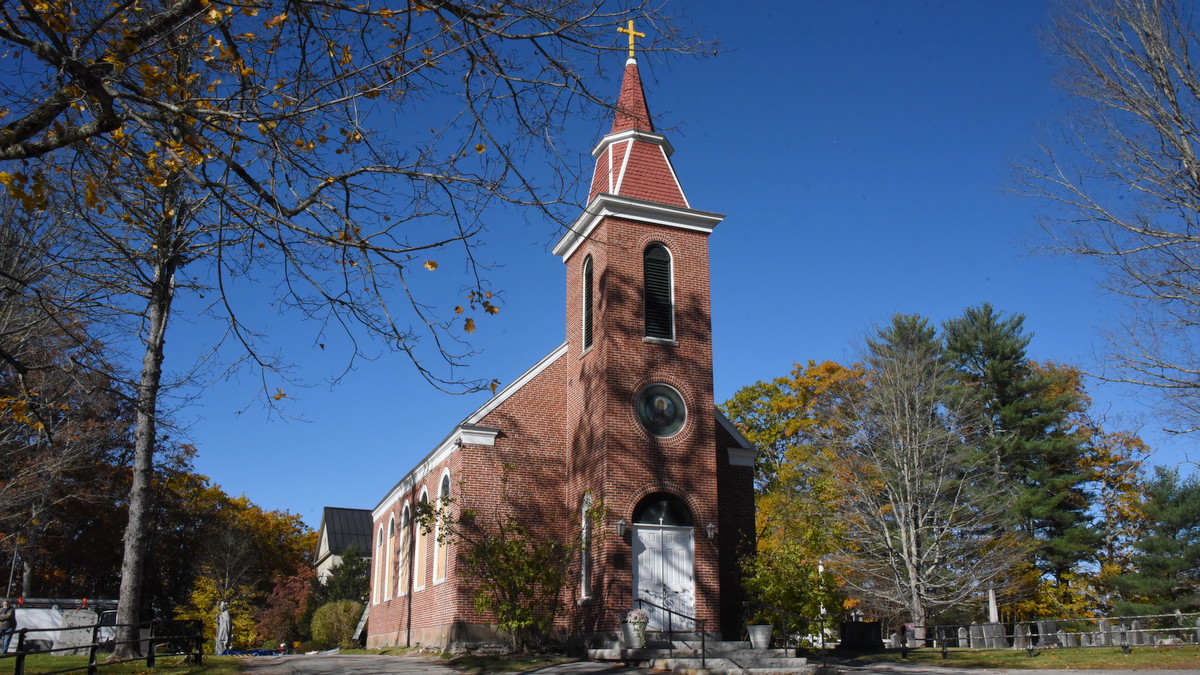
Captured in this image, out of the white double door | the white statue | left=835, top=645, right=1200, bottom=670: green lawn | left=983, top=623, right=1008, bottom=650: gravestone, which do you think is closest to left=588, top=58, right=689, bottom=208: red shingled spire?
the white double door

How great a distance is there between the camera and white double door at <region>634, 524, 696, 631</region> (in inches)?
715

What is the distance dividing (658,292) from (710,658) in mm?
8289

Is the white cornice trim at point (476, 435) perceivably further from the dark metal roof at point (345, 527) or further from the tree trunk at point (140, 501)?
the dark metal roof at point (345, 527)

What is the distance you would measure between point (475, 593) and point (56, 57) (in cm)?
1491

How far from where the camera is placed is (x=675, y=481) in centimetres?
1911

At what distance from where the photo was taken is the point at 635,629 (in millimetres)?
17016

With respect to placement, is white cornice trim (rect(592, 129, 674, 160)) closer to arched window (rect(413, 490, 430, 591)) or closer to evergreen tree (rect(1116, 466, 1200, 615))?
arched window (rect(413, 490, 430, 591))

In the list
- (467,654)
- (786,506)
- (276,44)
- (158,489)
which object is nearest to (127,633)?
(467,654)

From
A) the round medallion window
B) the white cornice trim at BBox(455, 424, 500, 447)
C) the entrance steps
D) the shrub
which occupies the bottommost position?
the shrub

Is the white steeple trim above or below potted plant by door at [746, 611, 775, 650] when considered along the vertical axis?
above

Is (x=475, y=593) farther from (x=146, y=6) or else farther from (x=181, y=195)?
(x=146, y=6)

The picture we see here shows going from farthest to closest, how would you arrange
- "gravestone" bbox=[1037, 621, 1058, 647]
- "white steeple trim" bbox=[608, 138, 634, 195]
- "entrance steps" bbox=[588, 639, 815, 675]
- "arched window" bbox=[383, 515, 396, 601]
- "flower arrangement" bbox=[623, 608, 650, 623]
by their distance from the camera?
"arched window" bbox=[383, 515, 396, 601] < "gravestone" bbox=[1037, 621, 1058, 647] < "white steeple trim" bbox=[608, 138, 634, 195] < "flower arrangement" bbox=[623, 608, 650, 623] < "entrance steps" bbox=[588, 639, 815, 675]

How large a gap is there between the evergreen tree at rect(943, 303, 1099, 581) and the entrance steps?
2000cm

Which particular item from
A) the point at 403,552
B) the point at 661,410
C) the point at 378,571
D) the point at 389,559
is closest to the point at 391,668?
the point at 661,410
